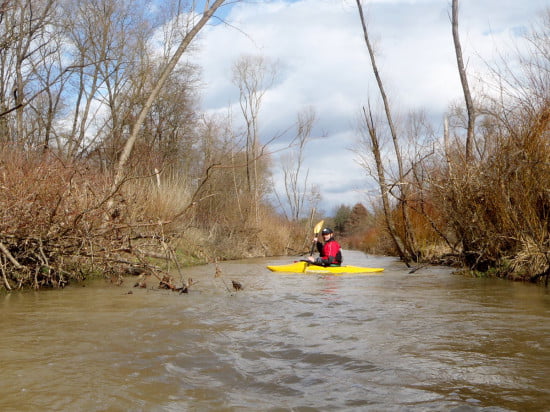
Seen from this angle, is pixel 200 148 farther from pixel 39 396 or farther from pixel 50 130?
pixel 39 396

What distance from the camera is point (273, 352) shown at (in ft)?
14.5

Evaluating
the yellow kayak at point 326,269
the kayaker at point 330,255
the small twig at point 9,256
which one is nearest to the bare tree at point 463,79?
the yellow kayak at point 326,269

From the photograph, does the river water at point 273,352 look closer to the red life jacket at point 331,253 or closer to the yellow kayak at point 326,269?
the yellow kayak at point 326,269

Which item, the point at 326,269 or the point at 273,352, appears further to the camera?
the point at 326,269

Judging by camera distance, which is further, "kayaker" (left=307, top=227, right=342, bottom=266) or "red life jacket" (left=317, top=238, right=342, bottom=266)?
"red life jacket" (left=317, top=238, right=342, bottom=266)

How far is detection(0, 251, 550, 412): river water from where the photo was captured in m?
3.17

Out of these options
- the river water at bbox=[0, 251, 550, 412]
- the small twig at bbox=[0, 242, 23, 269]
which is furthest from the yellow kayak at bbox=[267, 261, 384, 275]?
the small twig at bbox=[0, 242, 23, 269]

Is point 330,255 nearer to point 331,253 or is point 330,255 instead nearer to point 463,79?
point 331,253

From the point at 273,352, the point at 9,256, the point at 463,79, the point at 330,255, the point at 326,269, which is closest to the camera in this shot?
the point at 273,352

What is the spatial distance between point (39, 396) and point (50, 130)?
62.7 ft

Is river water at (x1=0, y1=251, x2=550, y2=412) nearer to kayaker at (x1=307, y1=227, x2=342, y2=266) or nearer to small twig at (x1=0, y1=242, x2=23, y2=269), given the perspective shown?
small twig at (x1=0, y1=242, x2=23, y2=269)

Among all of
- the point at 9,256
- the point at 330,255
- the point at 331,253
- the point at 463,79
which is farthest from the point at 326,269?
the point at 9,256

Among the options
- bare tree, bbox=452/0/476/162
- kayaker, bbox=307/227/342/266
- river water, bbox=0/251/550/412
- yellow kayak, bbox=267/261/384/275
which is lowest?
river water, bbox=0/251/550/412

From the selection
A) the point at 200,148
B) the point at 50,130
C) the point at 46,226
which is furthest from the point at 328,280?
the point at 200,148
